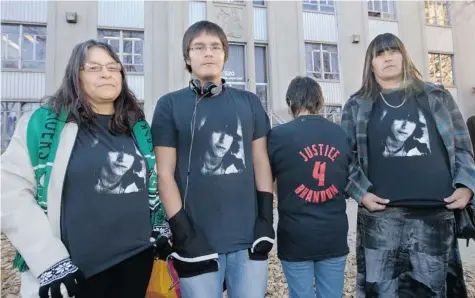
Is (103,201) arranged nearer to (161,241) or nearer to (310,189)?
(161,241)

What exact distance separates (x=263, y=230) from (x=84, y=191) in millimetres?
1067

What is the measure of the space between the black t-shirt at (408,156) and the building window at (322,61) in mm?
15613

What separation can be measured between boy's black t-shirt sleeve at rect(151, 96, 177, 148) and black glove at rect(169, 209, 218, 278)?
43 centimetres

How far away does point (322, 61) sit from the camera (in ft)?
59.1

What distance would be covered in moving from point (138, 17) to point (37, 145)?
15636 mm

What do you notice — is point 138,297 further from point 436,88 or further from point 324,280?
point 436,88

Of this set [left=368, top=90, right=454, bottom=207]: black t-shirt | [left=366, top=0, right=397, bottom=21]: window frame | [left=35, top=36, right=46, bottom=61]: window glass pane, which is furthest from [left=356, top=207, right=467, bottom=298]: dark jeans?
[left=366, top=0, right=397, bottom=21]: window frame

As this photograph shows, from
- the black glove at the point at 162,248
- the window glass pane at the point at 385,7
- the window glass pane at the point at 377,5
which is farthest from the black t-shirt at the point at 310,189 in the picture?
the window glass pane at the point at 385,7

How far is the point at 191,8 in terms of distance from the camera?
16.0 m

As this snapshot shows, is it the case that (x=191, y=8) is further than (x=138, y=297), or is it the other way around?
(x=191, y=8)

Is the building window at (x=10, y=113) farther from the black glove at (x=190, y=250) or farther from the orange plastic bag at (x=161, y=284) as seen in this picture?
the black glove at (x=190, y=250)

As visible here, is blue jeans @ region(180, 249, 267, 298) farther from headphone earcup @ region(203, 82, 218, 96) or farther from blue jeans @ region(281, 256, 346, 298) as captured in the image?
headphone earcup @ region(203, 82, 218, 96)

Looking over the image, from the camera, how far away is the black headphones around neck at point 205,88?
2.22 metres

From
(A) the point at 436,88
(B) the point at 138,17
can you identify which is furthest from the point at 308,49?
(A) the point at 436,88
